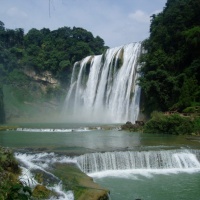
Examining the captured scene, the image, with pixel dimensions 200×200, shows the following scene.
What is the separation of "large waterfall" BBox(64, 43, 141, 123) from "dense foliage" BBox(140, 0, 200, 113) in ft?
13.0

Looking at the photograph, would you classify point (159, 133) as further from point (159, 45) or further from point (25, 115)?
point (25, 115)

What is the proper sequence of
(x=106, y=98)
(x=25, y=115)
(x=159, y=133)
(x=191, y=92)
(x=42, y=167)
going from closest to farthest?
(x=42, y=167)
(x=159, y=133)
(x=191, y=92)
(x=106, y=98)
(x=25, y=115)

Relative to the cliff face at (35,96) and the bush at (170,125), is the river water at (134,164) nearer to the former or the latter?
the bush at (170,125)

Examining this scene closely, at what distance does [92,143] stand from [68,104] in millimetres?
29188

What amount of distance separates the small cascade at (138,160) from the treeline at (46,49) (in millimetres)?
37014

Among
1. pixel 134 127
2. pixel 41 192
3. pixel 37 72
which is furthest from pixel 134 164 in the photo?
pixel 37 72

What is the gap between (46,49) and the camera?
5822cm

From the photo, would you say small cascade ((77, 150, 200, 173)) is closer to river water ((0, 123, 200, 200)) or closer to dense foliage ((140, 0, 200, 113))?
river water ((0, 123, 200, 200))

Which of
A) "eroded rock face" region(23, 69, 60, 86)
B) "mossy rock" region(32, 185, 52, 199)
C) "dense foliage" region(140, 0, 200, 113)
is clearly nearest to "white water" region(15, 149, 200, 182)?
"mossy rock" region(32, 185, 52, 199)

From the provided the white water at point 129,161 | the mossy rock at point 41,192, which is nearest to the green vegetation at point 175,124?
the white water at point 129,161

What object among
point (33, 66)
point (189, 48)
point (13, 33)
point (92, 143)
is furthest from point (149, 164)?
point (13, 33)

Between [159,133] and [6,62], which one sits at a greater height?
[6,62]

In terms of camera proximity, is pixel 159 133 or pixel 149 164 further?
pixel 159 133

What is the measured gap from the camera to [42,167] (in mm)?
12656
